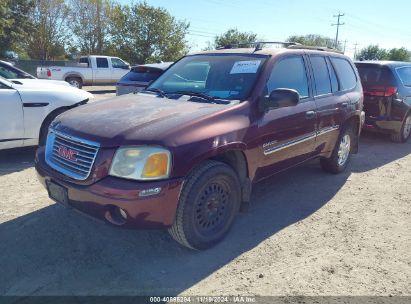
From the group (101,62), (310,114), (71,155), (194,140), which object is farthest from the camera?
(101,62)

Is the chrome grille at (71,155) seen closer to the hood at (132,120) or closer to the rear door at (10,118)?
the hood at (132,120)

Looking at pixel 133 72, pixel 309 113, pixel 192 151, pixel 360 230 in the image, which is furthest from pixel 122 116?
pixel 133 72

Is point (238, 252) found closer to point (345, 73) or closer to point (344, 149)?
point (344, 149)

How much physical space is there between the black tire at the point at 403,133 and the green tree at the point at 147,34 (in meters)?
26.2

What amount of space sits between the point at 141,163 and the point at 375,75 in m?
6.50

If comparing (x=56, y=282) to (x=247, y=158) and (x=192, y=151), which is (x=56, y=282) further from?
(x=247, y=158)

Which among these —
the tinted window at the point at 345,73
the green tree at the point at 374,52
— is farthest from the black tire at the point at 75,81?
the green tree at the point at 374,52

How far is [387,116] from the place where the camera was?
24.6 ft

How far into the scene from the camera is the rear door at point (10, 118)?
536 cm

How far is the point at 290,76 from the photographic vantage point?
429 centimetres

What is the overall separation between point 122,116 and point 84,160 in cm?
56

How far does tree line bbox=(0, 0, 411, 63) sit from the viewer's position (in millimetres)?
31781

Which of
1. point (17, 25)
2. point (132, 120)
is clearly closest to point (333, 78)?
point (132, 120)

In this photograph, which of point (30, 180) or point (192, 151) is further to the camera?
point (30, 180)
